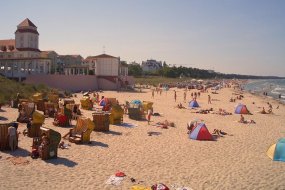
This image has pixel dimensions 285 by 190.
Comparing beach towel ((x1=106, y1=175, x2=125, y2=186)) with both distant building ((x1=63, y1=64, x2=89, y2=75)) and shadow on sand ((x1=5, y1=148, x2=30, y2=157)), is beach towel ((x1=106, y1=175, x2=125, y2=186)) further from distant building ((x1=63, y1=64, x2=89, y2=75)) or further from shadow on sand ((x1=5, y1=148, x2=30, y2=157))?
distant building ((x1=63, y1=64, x2=89, y2=75))

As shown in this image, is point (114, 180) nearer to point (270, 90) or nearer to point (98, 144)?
point (98, 144)

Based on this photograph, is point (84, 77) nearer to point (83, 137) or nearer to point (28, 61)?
point (28, 61)

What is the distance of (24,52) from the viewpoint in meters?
50.4

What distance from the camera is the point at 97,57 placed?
5047 cm

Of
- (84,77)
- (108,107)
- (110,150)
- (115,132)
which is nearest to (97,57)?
(84,77)

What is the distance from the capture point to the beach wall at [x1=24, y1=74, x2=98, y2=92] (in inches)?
1506

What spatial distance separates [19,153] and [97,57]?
4043 cm

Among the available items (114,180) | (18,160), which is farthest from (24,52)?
(114,180)

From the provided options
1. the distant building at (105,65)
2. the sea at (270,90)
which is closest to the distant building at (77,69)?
the distant building at (105,65)

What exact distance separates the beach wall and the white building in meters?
2.60

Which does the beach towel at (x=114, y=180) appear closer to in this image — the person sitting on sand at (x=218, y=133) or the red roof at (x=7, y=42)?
the person sitting on sand at (x=218, y=133)

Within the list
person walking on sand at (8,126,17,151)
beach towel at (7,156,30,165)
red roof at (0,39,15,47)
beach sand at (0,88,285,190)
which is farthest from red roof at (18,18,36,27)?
beach towel at (7,156,30,165)

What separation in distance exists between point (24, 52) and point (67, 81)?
13.0 meters

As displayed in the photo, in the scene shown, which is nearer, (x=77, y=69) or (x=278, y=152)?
(x=278, y=152)
